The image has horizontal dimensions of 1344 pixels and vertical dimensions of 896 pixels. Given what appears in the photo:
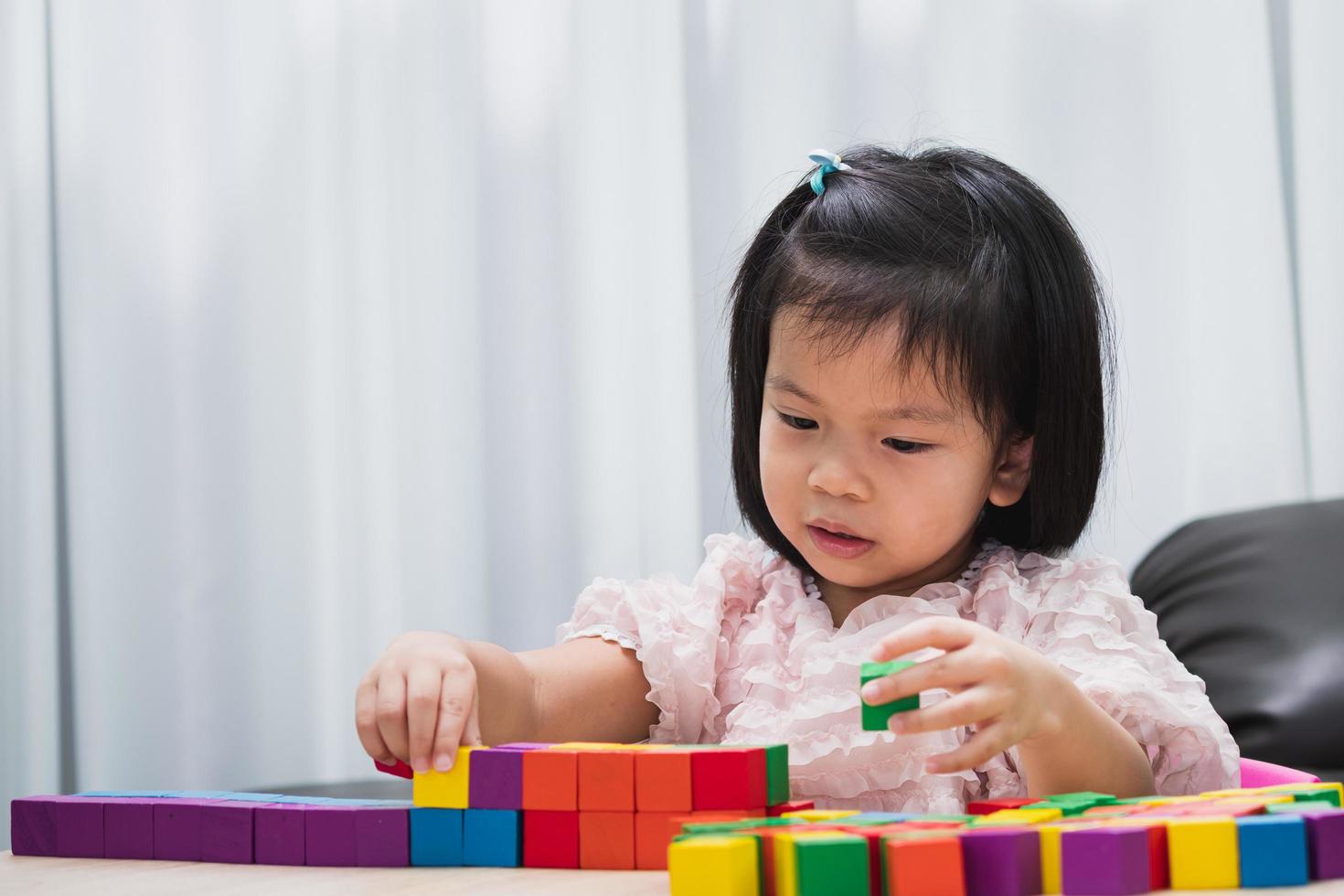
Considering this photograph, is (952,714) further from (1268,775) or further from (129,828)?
(129,828)

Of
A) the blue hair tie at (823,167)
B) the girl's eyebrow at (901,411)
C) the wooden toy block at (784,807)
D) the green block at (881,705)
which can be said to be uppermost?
the blue hair tie at (823,167)

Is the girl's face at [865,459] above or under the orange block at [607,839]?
above

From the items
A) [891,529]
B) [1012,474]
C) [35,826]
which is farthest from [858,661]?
[35,826]

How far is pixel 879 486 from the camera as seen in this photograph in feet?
3.01

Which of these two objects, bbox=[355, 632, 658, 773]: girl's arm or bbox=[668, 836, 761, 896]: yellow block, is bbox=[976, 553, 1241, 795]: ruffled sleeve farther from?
bbox=[668, 836, 761, 896]: yellow block

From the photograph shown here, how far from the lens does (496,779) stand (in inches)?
25.4

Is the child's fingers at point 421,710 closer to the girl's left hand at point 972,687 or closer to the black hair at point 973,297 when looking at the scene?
the girl's left hand at point 972,687

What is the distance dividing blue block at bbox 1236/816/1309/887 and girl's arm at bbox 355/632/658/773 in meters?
0.37

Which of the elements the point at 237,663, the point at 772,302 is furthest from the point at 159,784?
the point at 772,302

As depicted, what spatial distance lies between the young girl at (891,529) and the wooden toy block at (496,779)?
0.46ft

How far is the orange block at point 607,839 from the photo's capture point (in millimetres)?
622

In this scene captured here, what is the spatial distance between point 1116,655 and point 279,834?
553mm

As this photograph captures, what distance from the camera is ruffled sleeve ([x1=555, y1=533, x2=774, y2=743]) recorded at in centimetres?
101

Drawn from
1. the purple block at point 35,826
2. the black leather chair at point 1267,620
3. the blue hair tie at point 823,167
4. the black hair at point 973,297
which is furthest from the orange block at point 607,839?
the black leather chair at point 1267,620
